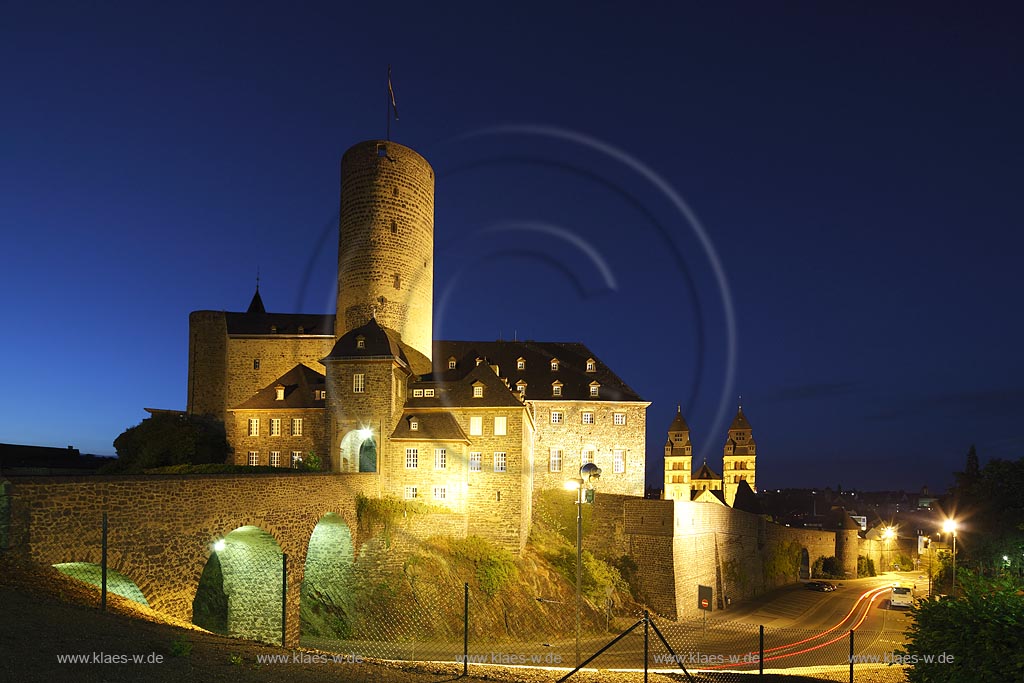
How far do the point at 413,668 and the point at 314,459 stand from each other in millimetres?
25318

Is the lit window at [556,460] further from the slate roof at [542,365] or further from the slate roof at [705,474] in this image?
the slate roof at [705,474]

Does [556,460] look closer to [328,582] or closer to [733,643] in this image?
[733,643]

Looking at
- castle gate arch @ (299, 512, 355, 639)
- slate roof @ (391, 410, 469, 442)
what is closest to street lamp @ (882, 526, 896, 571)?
slate roof @ (391, 410, 469, 442)

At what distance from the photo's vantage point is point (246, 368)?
4416cm

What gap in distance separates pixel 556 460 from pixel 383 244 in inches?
763

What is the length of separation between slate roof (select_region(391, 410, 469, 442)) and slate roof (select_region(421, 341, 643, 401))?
36.1ft

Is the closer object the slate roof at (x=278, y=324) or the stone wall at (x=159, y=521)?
the stone wall at (x=159, y=521)

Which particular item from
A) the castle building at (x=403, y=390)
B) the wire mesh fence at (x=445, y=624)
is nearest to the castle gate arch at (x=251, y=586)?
the wire mesh fence at (x=445, y=624)

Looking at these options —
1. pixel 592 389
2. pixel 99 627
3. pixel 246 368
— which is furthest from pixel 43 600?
pixel 592 389

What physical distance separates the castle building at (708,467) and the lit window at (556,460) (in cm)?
3388

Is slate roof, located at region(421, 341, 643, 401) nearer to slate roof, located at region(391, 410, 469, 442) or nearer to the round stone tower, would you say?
the round stone tower

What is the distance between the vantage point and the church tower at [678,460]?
79.7 meters

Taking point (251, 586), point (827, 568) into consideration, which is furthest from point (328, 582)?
point (827, 568)

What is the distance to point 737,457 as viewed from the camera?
8762cm
